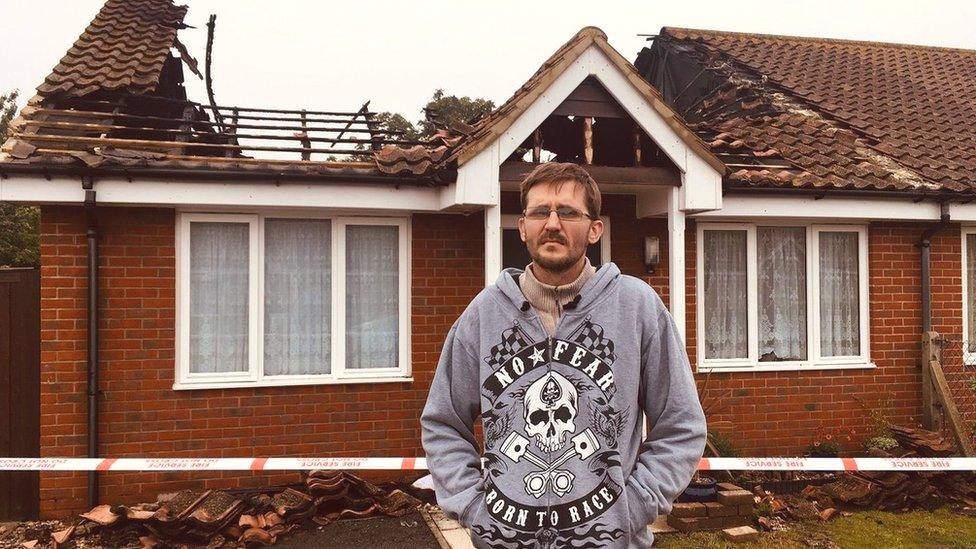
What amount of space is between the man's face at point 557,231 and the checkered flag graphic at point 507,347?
0.72ft

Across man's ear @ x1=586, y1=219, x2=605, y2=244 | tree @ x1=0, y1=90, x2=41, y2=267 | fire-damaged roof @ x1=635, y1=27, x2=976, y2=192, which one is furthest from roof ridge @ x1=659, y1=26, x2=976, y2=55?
tree @ x1=0, y1=90, x2=41, y2=267

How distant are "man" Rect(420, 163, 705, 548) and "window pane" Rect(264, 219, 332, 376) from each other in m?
4.84

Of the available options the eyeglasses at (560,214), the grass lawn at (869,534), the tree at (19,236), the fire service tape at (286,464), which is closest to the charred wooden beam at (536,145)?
the fire service tape at (286,464)

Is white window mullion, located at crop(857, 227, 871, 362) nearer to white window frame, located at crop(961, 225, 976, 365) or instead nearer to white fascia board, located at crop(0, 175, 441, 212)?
white window frame, located at crop(961, 225, 976, 365)

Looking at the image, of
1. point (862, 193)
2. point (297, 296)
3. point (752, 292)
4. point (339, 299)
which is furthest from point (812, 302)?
point (297, 296)

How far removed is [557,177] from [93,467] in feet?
16.7

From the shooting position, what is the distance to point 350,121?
7.35m

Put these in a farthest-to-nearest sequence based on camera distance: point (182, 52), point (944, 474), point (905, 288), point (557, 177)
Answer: point (182, 52), point (905, 288), point (944, 474), point (557, 177)

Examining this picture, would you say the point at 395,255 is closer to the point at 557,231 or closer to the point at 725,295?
the point at 725,295

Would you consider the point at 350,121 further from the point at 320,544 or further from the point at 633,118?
the point at 320,544

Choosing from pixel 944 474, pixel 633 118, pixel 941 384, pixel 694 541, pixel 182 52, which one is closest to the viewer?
pixel 694 541

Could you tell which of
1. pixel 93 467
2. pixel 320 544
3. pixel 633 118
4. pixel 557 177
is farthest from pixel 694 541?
pixel 93 467

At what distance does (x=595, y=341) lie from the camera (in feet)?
7.07

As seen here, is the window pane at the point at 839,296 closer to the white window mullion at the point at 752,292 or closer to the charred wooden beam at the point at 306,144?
the white window mullion at the point at 752,292
